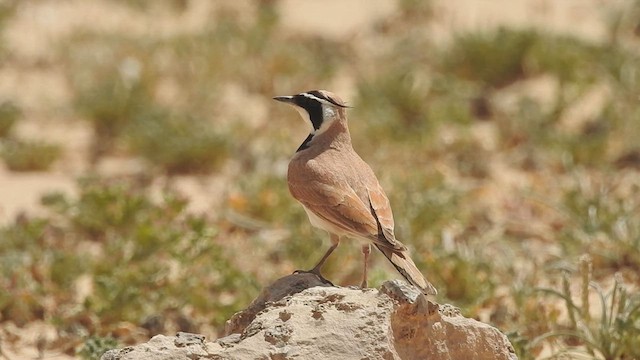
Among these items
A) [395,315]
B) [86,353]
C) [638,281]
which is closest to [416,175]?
[638,281]

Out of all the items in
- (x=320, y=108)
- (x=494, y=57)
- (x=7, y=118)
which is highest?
(x=320, y=108)

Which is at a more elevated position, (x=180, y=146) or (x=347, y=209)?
(x=347, y=209)

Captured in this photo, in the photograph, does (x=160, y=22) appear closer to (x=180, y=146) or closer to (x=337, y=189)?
(x=180, y=146)

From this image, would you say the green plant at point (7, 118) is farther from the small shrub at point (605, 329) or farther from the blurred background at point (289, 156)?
the small shrub at point (605, 329)

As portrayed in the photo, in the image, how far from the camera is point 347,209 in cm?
540

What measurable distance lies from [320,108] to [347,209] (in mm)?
662

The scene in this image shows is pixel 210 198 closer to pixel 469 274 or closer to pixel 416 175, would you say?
pixel 416 175

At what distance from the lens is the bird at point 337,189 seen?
527 cm

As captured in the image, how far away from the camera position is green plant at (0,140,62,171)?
1002 cm

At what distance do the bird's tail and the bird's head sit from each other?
0.81m

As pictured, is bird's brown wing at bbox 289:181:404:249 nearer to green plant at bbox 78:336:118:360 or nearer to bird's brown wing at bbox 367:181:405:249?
bird's brown wing at bbox 367:181:405:249

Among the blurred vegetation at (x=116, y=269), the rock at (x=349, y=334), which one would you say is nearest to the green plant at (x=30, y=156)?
the blurred vegetation at (x=116, y=269)

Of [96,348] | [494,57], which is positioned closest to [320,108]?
[96,348]

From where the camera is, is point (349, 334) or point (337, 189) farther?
point (337, 189)
